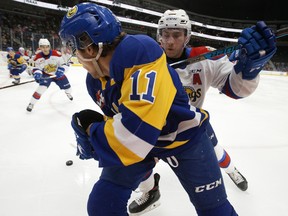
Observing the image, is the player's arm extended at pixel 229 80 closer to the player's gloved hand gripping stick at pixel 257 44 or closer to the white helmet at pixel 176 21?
the player's gloved hand gripping stick at pixel 257 44

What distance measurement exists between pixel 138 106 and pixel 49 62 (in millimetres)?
4533

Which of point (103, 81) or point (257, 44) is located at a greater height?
point (257, 44)

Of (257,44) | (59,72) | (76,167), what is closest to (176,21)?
(257,44)

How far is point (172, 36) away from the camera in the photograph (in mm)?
1472

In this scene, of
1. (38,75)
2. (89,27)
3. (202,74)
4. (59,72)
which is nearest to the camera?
(89,27)

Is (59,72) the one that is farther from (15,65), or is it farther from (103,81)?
(15,65)

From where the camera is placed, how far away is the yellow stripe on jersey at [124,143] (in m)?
0.75

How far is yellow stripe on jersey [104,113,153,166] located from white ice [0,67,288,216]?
3.22 ft

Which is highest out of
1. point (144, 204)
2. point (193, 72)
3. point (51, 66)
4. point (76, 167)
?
point (193, 72)

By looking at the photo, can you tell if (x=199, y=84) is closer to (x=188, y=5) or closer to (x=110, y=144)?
(x=110, y=144)

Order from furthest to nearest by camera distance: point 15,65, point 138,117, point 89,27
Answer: point 15,65, point 89,27, point 138,117

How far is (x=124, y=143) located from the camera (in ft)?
2.51

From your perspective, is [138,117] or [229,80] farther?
[229,80]

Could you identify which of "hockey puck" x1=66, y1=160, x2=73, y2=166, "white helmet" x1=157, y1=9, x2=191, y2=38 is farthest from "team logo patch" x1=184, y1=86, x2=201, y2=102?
"hockey puck" x1=66, y1=160, x2=73, y2=166
